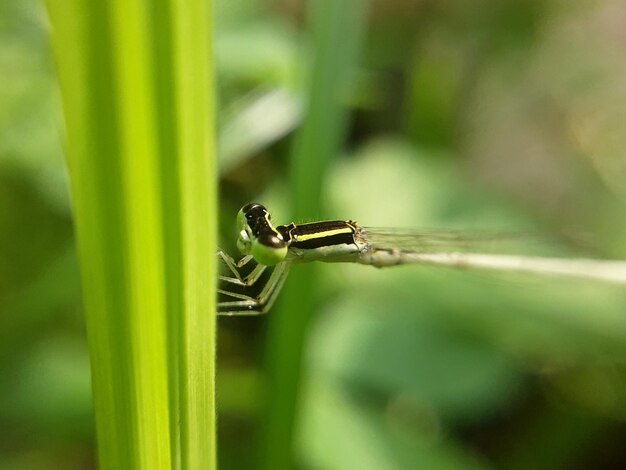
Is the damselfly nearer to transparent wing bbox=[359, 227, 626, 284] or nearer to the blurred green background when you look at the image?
transparent wing bbox=[359, 227, 626, 284]

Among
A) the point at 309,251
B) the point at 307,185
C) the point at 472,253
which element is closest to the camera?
the point at 309,251

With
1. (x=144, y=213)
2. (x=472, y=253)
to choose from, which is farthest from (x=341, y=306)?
(x=144, y=213)

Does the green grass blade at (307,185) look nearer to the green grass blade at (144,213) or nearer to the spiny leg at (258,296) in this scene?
the spiny leg at (258,296)

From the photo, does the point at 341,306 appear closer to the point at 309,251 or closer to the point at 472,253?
the point at 472,253

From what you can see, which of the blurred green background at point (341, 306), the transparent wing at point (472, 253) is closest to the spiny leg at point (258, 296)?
the transparent wing at point (472, 253)

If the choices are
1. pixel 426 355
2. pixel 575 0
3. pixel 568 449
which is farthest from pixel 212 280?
pixel 575 0

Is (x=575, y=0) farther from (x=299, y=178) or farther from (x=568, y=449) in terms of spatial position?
(x=299, y=178)
